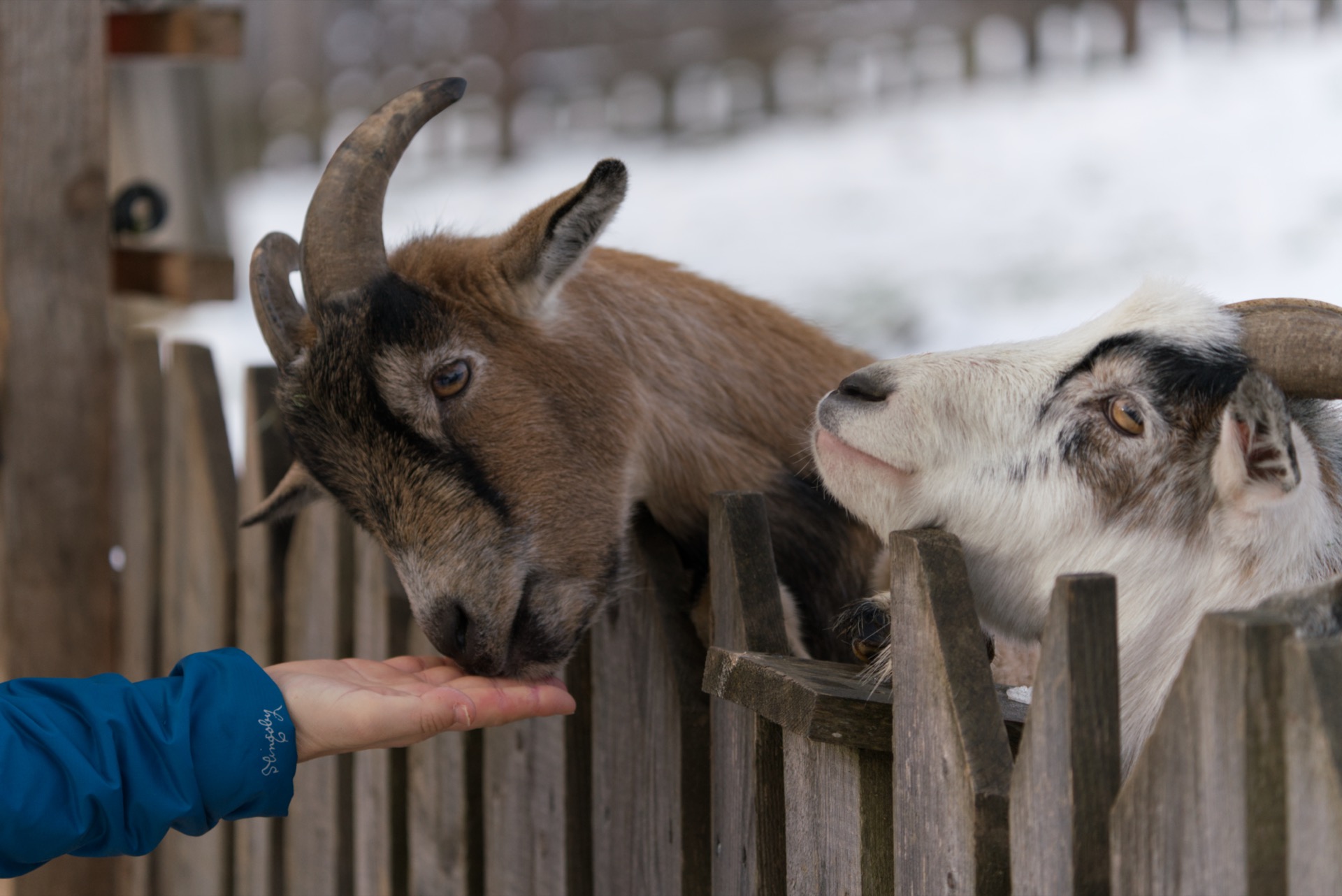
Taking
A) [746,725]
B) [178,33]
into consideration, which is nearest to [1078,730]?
[746,725]

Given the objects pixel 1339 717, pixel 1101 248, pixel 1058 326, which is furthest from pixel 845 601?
pixel 1101 248

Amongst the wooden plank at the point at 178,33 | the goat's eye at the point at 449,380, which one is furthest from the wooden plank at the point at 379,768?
the wooden plank at the point at 178,33

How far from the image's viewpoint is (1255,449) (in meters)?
1.48

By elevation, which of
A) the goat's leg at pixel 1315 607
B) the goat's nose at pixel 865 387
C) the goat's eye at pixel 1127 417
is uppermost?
the goat's nose at pixel 865 387

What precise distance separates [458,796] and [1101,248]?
5.89 meters

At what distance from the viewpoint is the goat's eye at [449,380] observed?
2299mm

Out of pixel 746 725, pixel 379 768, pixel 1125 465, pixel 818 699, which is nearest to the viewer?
pixel 818 699

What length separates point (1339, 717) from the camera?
100cm

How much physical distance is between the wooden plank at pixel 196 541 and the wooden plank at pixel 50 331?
22 cm

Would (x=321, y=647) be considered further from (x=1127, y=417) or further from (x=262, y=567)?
(x=1127, y=417)

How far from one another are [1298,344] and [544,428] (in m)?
1.26

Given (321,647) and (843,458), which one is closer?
(843,458)

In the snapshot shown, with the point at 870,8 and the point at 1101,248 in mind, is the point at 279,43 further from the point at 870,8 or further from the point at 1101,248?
the point at 1101,248

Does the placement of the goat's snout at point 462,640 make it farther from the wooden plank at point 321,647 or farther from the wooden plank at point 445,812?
the wooden plank at point 321,647
